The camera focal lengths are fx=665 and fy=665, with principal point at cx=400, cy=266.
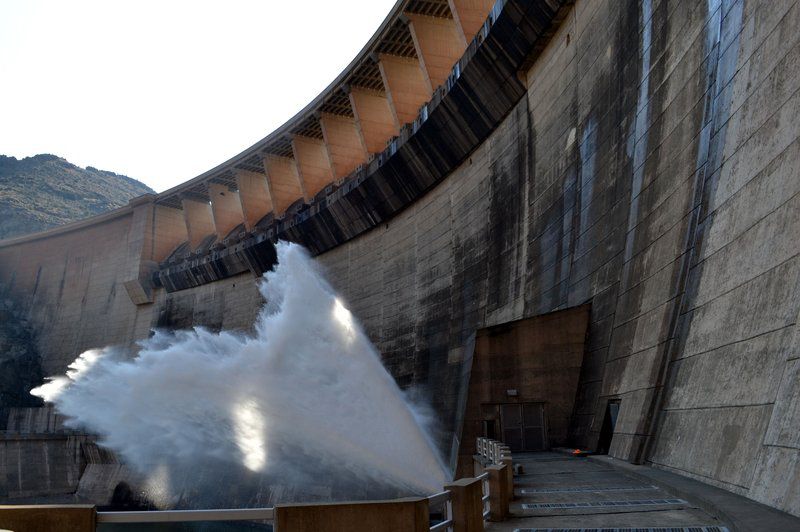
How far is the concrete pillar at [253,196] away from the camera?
4728cm

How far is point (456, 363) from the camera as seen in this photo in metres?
21.8

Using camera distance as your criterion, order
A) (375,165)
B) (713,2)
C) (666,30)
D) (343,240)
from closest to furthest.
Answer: (713,2) < (666,30) < (375,165) < (343,240)

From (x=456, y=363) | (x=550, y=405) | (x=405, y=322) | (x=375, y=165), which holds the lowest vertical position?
(x=550, y=405)

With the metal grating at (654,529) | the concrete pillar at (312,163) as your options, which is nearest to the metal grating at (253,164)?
the concrete pillar at (312,163)

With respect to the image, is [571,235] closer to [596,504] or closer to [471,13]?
[596,504]

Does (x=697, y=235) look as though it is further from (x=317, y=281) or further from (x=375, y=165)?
(x=317, y=281)

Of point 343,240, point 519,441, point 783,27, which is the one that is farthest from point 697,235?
point 343,240

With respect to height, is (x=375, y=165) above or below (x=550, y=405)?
above

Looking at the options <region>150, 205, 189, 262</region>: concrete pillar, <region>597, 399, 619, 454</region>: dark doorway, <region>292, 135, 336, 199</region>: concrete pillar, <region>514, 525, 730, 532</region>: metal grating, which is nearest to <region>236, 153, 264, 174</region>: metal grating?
<region>292, 135, 336, 199</region>: concrete pillar

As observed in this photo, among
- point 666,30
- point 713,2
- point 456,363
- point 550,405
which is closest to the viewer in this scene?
point 713,2

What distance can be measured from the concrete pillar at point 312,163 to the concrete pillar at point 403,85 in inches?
388

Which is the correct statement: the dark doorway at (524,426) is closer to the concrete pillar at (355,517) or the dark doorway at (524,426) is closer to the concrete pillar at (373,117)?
the concrete pillar at (355,517)

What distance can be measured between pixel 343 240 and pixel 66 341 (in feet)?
110

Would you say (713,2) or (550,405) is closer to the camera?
(713,2)
